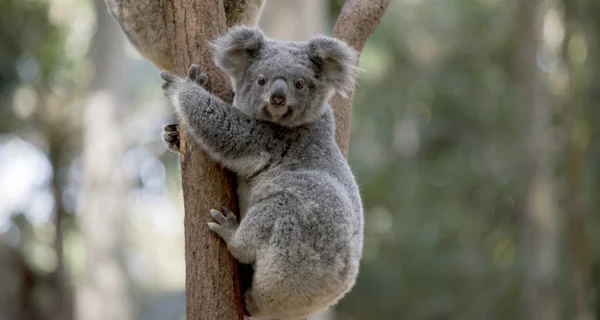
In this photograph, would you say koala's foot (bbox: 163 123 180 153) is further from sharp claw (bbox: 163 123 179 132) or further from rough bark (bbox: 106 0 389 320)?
rough bark (bbox: 106 0 389 320)

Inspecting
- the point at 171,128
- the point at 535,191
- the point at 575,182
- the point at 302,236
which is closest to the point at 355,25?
the point at 171,128

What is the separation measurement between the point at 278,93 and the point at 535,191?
28.4 feet

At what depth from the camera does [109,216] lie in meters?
10.1

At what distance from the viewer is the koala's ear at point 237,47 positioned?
2.93m

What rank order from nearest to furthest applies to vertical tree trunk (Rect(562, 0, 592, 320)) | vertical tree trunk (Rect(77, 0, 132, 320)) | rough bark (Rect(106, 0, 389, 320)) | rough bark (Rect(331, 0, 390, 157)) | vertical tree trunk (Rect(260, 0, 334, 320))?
rough bark (Rect(106, 0, 389, 320)) → rough bark (Rect(331, 0, 390, 157)) → vertical tree trunk (Rect(260, 0, 334, 320)) → vertical tree trunk (Rect(77, 0, 132, 320)) → vertical tree trunk (Rect(562, 0, 592, 320))

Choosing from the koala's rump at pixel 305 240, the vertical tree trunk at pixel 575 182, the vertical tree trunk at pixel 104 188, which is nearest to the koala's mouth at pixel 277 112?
the koala's rump at pixel 305 240

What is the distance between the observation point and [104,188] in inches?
406

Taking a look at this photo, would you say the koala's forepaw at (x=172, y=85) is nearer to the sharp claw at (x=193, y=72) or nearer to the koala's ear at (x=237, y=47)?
the sharp claw at (x=193, y=72)

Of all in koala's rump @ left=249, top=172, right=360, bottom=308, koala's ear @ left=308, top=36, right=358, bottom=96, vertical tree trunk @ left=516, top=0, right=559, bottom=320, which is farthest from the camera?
vertical tree trunk @ left=516, top=0, right=559, bottom=320

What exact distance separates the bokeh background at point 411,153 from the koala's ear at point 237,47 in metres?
7.45

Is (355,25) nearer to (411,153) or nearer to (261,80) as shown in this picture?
(261,80)

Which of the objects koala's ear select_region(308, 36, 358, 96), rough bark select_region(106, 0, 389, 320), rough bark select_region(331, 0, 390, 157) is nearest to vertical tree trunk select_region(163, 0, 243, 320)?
rough bark select_region(106, 0, 389, 320)

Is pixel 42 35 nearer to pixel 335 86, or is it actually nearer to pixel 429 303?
pixel 429 303

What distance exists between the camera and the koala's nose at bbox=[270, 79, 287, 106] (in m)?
2.95
